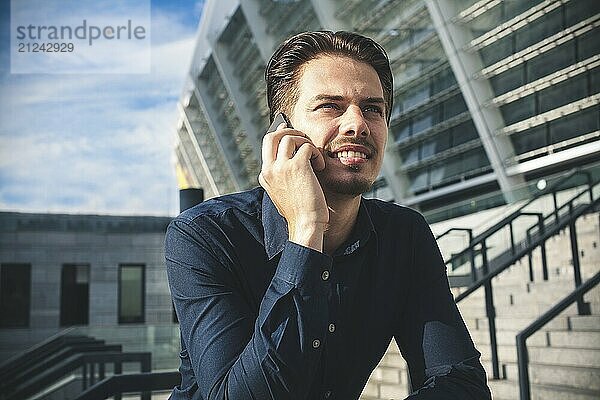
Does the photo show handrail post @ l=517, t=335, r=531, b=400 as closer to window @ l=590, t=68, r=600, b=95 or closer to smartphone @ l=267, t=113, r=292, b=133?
smartphone @ l=267, t=113, r=292, b=133

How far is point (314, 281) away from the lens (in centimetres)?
123

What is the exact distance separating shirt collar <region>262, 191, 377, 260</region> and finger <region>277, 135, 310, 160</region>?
0.13 m

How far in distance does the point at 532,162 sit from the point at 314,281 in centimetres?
1364

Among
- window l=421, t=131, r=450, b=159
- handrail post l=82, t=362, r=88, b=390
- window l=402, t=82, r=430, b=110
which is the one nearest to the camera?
handrail post l=82, t=362, r=88, b=390

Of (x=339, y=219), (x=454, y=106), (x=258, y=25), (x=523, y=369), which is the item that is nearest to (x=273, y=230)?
(x=339, y=219)

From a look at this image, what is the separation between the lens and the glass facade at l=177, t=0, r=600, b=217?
42.2ft

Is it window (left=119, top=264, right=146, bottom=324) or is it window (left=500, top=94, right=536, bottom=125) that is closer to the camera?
window (left=119, top=264, right=146, bottom=324)

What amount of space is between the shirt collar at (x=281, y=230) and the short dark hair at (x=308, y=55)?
188mm

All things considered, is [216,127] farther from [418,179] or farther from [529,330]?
[529,330]

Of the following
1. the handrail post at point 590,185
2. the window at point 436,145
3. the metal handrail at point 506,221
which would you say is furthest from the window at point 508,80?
the handrail post at point 590,185

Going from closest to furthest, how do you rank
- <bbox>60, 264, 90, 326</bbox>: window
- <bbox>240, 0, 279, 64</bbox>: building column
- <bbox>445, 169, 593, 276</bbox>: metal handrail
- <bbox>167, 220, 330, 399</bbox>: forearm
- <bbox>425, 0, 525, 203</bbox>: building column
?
<bbox>167, 220, 330, 399</bbox>: forearm → <bbox>60, 264, 90, 326</bbox>: window → <bbox>445, 169, 593, 276</bbox>: metal handrail → <bbox>425, 0, 525, 203</bbox>: building column → <bbox>240, 0, 279, 64</bbox>: building column

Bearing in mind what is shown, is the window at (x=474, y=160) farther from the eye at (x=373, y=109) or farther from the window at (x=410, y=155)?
the eye at (x=373, y=109)

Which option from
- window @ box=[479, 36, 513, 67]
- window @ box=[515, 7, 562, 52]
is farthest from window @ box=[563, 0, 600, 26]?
window @ box=[479, 36, 513, 67]

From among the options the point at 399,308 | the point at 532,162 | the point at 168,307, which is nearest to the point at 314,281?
the point at 399,308
